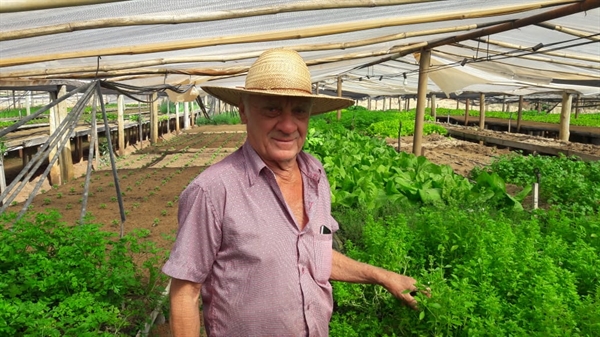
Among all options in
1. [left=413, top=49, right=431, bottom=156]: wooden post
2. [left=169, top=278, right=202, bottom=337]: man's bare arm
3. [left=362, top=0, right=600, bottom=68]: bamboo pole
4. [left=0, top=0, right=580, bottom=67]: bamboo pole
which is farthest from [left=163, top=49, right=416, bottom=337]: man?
[left=413, top=49, right=431, bottom=156]: wooden post

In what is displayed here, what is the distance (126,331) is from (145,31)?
2.60m

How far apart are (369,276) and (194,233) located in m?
0.97

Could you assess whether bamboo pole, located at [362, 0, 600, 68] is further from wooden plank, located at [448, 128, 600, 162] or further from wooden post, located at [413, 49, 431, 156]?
wooden plank, located at [448, 128, 600, 162]

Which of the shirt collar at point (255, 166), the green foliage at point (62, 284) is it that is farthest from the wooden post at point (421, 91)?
the shirt collar at point (255, 166)

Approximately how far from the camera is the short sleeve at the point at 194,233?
166 cm

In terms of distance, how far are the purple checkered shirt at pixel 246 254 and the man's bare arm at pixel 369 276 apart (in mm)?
362

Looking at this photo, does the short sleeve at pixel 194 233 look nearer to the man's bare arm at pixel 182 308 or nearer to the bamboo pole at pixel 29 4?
the man's bare arm at pixel 182 308

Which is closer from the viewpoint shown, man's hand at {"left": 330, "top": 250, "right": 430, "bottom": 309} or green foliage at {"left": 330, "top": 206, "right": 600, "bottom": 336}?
green foliage at {"left": 330, "top": 206, "right": 600, "bottom": 336}

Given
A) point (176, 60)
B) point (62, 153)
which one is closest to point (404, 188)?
point (176, 60)

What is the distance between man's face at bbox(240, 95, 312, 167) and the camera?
6.00 ft

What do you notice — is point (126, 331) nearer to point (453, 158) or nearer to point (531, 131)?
point (453, 158)

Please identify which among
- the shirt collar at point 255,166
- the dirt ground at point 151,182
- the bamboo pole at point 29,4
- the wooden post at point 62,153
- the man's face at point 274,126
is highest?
the bamboo pole at point 29,4

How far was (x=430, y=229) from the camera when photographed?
10.8 ft

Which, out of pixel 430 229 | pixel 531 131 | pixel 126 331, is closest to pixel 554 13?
pixel 430 229
